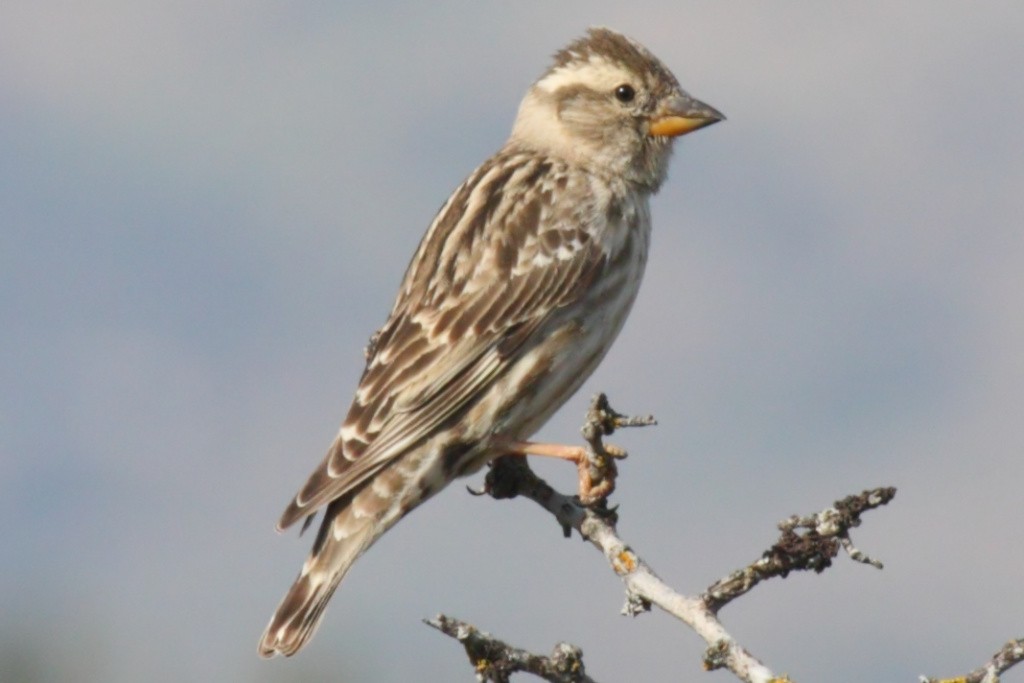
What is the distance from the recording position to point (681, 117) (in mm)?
11609

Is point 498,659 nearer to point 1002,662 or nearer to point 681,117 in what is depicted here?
point 1002,662

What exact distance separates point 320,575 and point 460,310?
1.80 meters

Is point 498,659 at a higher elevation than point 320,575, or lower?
lower

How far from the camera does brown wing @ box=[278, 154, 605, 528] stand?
9664mm

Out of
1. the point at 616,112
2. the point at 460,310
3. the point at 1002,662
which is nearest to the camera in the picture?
the point at 1002,662

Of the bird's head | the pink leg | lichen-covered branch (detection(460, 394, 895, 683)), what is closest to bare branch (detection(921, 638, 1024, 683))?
lichen-covered branch (detection(460, 394, 895, 683))

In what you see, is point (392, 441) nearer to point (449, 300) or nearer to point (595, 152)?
point (449, 300)

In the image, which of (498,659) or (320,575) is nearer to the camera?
(498,659)

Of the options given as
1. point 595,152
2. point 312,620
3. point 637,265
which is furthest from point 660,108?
point 312,620

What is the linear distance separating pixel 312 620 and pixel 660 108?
14.0ft

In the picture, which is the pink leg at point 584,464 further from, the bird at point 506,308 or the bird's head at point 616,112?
the bird's head at point 616,112

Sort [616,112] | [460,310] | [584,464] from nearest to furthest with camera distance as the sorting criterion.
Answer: [584,464] → [460,310] → [616,112]

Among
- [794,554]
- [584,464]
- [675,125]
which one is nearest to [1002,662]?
[794,554]

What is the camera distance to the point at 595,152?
11578 millimetres
